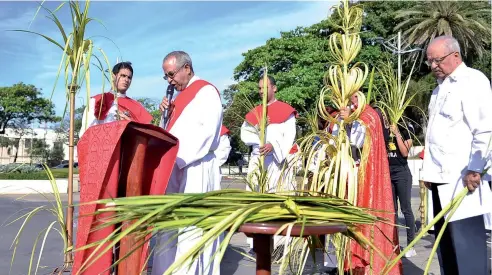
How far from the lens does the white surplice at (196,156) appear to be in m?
3.85

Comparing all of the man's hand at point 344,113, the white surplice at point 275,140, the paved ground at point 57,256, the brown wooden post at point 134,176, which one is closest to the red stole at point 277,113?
the white surplice at point 275,140

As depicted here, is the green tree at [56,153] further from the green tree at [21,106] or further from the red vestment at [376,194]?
the red vestment at [376,194]

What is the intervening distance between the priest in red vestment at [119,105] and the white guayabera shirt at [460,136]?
245cm

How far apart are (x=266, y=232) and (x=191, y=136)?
6.22 ft

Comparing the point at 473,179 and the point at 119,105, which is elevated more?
the point at 119,105

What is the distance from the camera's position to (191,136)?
388cm

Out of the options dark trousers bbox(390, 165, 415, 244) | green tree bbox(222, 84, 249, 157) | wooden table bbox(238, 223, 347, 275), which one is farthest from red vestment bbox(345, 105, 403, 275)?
wooden table bbox(238, 223, 347, 275)

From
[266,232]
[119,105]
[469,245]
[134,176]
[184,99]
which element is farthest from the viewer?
[119,105]

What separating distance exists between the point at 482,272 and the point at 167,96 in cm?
257

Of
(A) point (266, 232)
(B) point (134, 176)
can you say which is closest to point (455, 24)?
(B) point (134, 176)

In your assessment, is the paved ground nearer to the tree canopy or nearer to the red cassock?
the red cassock

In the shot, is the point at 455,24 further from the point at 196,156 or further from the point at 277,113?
the point at 196,156

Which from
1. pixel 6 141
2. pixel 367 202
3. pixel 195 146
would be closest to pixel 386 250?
pixel 367 202

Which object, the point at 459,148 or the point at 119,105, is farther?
the point at 119,105
